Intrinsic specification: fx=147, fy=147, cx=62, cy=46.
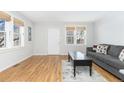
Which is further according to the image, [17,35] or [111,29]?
[111,29]

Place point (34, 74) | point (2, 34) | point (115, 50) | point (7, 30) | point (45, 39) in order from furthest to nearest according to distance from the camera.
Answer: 1. point (45, 39)
2. point (115, 50)
3. point (7, 30)
4. point (2, 34)
5. point (34, 74)

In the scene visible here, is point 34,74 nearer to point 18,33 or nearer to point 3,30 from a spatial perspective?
point 3,30

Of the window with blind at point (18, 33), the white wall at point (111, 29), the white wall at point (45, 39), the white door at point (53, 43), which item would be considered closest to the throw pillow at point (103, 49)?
the white wall at point (111, 29)

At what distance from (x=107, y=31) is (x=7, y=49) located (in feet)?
16.5

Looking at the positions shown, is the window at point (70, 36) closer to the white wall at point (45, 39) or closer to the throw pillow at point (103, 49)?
the white wall at point (45, 39)

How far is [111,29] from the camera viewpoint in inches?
280

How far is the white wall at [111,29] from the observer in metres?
6.16

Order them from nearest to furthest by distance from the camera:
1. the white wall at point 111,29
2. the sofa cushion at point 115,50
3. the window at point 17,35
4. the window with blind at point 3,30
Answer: the window with blind at point 3,30, the sofa cushion at point 115,50, the white wall at point 111,29, the window at point 17,35

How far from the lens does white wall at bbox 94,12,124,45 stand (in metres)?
6.16

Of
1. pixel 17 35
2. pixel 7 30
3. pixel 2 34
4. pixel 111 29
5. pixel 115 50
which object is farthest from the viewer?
pixel 111 29

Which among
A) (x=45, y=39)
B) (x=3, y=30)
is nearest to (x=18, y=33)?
(x=3, y=30)

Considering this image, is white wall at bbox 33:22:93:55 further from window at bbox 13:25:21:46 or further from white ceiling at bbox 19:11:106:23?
window at bbox 13:25:21:46
